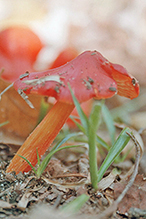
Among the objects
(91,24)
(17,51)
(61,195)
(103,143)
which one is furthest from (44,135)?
(91,24)

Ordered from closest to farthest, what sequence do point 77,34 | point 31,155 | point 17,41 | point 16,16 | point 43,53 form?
1. point 31,155
2. point 17,41
3. point 43,53
4. point 16,16
5. point 77,34

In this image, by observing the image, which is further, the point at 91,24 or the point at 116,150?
the point at 91,24

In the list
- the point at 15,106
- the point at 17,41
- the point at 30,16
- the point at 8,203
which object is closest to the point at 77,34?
the point at 30,16

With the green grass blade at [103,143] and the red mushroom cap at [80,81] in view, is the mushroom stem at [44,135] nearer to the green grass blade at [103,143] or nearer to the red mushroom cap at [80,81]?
the red mushroom cap at [80,81]

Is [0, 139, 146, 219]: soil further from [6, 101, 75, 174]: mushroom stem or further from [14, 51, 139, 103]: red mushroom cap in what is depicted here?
[14, 51, 139, 103]: red mushroom cap

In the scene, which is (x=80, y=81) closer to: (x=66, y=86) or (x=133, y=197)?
(x=66, y=86)

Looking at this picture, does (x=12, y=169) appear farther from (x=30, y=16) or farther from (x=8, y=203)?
(x=30, y=16)

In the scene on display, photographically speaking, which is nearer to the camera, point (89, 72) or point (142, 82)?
point (89, 72)
